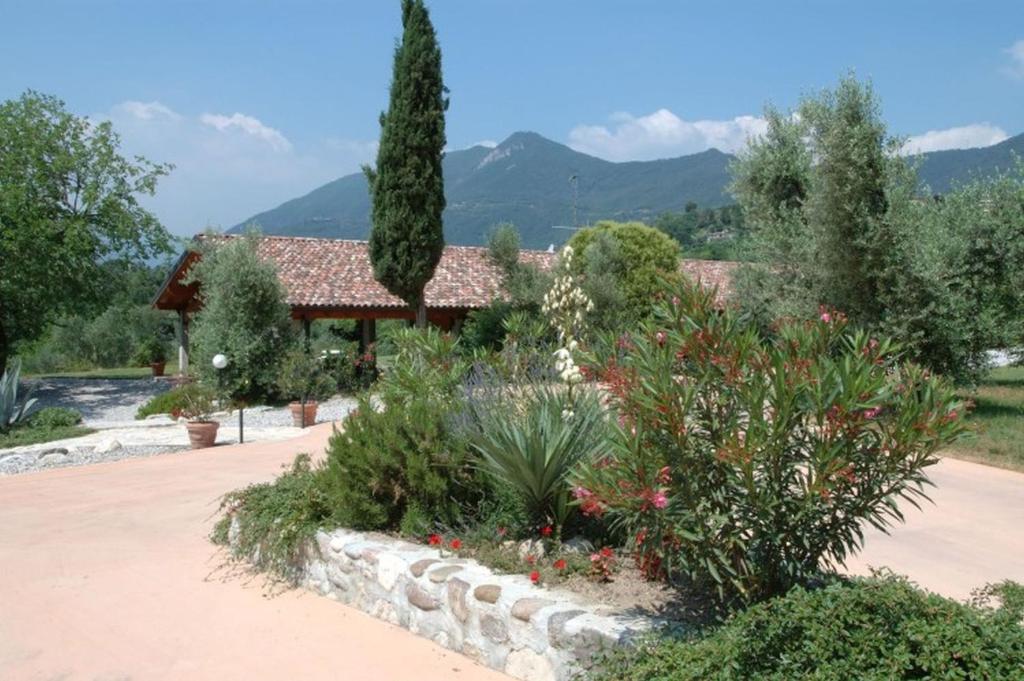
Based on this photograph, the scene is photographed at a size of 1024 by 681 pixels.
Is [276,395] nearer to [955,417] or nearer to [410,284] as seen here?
[410,284]

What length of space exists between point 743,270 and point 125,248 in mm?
18976

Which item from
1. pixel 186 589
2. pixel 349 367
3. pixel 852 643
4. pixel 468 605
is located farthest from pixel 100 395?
pixel 852 643

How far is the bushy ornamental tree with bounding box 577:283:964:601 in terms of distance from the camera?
354cm

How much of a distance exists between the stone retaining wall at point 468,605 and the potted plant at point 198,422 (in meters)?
7.22

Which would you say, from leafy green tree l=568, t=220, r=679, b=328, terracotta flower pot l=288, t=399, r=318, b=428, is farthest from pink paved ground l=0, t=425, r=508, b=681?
leafy green tree l=568, t=220, r=679, b=328

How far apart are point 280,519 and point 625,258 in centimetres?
2087

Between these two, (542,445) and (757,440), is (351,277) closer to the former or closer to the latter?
(542,445)

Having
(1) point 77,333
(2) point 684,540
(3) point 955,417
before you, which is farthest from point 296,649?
(1) point 77,333

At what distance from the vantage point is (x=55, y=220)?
25.5 m

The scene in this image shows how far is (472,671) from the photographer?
456 cm

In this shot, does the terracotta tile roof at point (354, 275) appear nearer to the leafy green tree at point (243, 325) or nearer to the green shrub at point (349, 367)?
the green shrub at point (349, 367)

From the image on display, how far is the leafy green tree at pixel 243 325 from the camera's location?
2002 cm

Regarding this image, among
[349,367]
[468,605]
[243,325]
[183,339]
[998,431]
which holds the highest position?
[243,325]

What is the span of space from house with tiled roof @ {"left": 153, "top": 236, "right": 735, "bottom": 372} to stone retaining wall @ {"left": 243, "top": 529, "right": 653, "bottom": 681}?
55.4ft
